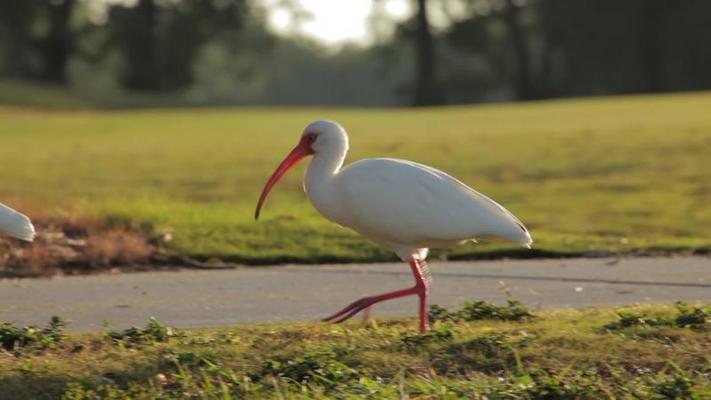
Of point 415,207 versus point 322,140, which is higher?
point 322,140

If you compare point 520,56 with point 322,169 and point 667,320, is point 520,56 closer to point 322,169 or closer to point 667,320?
point 322,169

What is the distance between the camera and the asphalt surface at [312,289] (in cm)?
919

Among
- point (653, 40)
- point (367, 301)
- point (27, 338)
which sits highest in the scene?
point (653, 40)

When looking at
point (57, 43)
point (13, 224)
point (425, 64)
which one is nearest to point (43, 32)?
point (57, 43)

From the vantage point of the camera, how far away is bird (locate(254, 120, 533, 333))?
26.3 ft

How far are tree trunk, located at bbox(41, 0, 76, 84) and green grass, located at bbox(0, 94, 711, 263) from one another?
1052 inches

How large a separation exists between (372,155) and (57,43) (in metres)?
40.7

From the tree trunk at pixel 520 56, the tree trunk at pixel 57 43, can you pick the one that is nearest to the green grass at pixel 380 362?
the tree trunk at pixel 57 43

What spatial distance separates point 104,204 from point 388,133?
14279 mm

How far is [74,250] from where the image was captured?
38.5ft

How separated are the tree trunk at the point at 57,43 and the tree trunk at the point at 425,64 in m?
15.1

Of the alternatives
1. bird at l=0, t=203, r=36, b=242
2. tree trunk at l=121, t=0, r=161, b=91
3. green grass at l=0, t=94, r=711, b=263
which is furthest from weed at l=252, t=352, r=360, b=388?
tree trunk at l=121, t=0, r=161, b=91

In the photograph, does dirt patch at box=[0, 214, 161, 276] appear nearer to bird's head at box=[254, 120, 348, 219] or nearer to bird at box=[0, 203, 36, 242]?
bird at box=[0, 203, 36, 242]

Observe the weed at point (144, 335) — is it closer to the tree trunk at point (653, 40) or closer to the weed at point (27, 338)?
the weed at point (27, 338)
